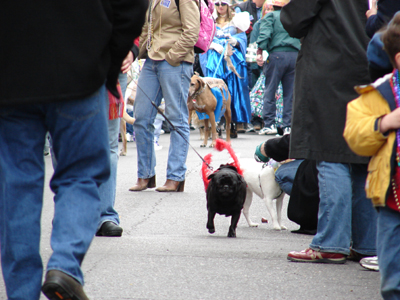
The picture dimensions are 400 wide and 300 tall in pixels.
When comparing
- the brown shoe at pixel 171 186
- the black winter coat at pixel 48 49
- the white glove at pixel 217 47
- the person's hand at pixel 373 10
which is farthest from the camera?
the white glove at pixel 217 47

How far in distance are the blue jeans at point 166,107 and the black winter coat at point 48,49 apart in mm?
4259

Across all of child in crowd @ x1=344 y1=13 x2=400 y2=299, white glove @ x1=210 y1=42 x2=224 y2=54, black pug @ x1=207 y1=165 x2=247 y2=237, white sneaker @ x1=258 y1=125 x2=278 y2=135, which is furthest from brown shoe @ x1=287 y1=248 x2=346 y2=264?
white glove @ x1=210 y1=42 x2=224 y2=54

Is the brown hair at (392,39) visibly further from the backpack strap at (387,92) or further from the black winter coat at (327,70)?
the black winter coat at (327,70)

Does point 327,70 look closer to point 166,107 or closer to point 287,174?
point 287,174

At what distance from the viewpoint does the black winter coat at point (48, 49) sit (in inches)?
87.0

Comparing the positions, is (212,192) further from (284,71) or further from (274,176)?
(284,71)

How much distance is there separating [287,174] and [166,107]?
6.71 feet

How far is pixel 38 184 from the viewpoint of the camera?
233 cm

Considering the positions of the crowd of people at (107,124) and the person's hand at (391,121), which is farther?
the person's hand at (391,121)

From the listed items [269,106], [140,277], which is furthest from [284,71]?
[140,277]

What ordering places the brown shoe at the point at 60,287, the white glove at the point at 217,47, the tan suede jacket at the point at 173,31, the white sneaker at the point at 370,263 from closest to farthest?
1. the brown shoe at the point at 60,287
2. the white sneaker at the point at 370,263
3. the tan suede jacket at the point at 173,31
4. the white glove at the point at 217,47

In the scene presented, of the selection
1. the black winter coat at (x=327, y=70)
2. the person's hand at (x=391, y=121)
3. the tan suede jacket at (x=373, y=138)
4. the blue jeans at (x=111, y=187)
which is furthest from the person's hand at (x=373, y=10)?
the blue jeans at (x=111, y=187)

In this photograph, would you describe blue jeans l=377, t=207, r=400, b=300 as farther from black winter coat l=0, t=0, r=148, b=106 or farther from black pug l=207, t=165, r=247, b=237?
black pug l=207, t=165, r=247, b=237

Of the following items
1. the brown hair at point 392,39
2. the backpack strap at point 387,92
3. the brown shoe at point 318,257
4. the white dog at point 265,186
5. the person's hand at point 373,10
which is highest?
the person's hand at point 373,10
